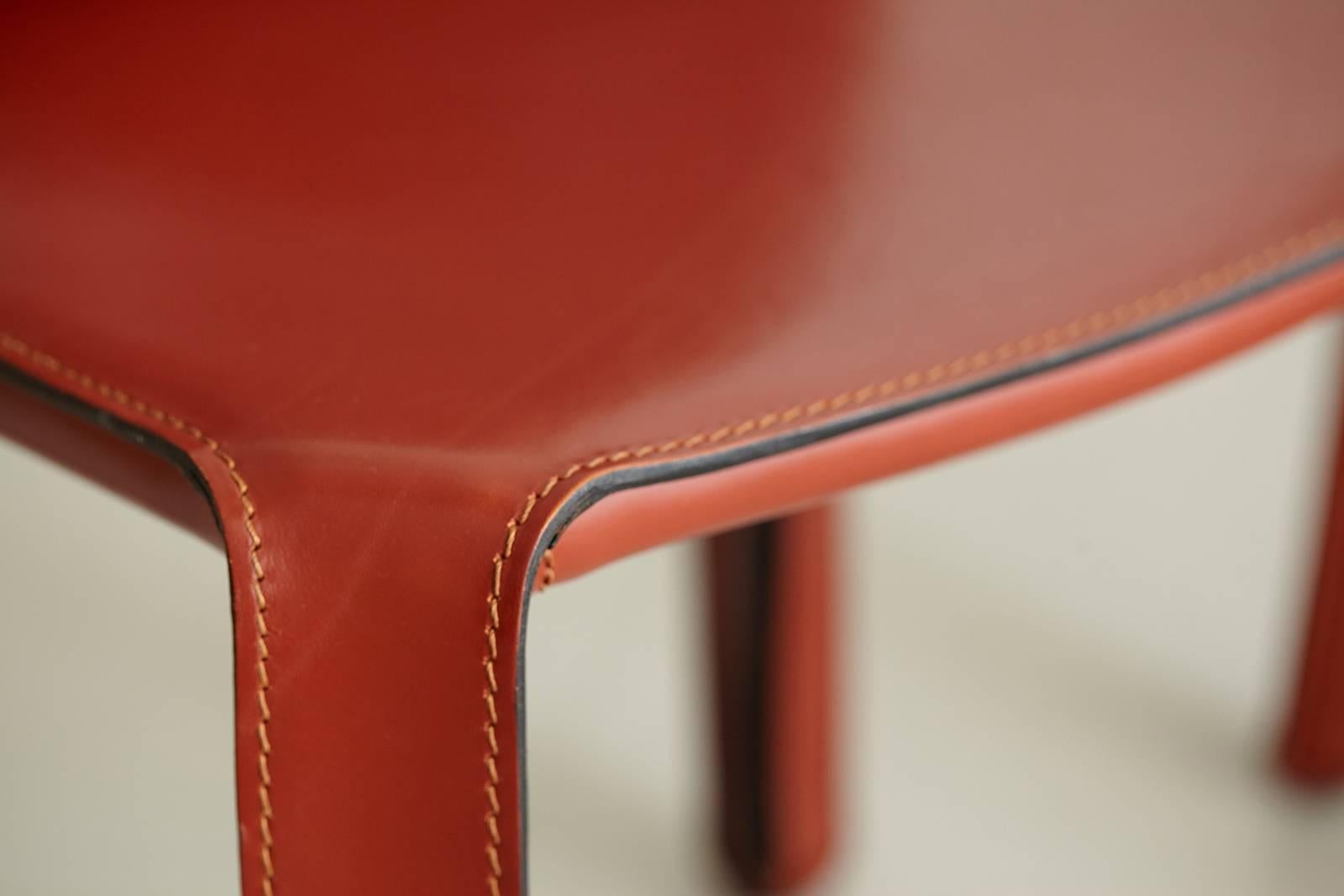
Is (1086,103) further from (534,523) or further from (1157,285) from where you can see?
(534,523)

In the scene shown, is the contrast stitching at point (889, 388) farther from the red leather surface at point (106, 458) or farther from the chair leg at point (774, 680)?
the chair leg at point (774, 680)

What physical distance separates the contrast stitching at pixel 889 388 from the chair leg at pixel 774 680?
24cm

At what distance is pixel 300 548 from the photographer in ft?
0.78

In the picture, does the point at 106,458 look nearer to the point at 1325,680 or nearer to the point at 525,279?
the point at 525,279

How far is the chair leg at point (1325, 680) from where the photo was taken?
60cm

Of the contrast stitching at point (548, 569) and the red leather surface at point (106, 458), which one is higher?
the red leather surface at point (106, 458)

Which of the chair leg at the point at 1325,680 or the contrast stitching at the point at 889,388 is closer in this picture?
the contrast stitching at the point at 889,388

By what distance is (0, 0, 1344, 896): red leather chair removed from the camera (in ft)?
A: 0.77

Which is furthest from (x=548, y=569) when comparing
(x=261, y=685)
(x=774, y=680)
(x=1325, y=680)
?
(x=1325, y=680)

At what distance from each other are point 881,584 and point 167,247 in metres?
0.56

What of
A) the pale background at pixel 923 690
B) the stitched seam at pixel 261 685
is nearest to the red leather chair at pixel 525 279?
the stitched seam at pixel 261 685

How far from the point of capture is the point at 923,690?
73 cm

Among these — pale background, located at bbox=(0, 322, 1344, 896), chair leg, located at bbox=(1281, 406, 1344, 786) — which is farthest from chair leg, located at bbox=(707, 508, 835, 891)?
chair leg, located at bbox=(1281, 406, 1344, 786)

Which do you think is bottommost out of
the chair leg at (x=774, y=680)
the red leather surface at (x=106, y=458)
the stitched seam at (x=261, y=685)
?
the stitched seam at (x=261, y=685)
